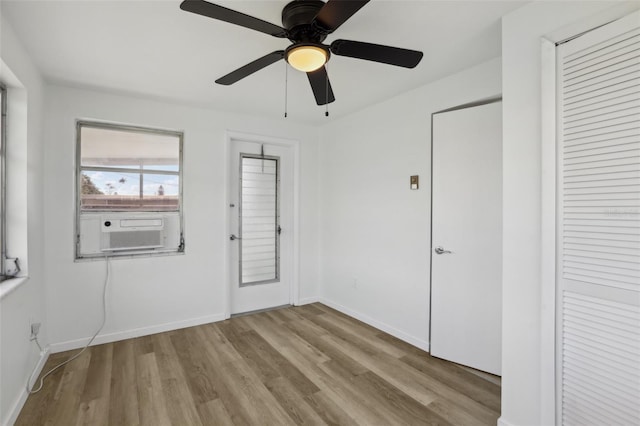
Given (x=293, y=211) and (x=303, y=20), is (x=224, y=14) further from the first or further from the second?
(x=293, y=211)

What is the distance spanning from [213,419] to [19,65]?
2.67 m

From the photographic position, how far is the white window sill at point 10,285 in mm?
1747

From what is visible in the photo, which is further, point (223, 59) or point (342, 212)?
point (342, 212)

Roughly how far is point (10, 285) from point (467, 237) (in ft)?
10.6

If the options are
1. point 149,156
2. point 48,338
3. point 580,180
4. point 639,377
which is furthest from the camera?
point 149,156

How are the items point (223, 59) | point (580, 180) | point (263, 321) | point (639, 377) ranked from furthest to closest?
point (263, 321) → point (223, 59) → point (580, 180) → point (639, 377)

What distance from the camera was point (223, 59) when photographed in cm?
229

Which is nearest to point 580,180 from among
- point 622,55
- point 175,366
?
point 622,55

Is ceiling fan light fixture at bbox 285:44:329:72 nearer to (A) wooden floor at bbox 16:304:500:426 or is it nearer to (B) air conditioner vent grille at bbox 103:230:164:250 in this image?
(A) wooden floor at bbox 16:304:500:426

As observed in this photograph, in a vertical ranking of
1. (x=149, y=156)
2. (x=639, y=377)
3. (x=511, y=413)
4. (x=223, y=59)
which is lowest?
(x=511, y=413)

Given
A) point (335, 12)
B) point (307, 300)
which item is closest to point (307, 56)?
point (335, 12)

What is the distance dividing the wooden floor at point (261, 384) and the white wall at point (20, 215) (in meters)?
0.29

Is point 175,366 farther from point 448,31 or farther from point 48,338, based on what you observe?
point 448,31

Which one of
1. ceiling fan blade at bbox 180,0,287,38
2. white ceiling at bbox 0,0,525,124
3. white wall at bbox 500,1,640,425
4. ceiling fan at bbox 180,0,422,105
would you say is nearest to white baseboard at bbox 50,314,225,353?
white ceiling at bbox 0,0,525,124
